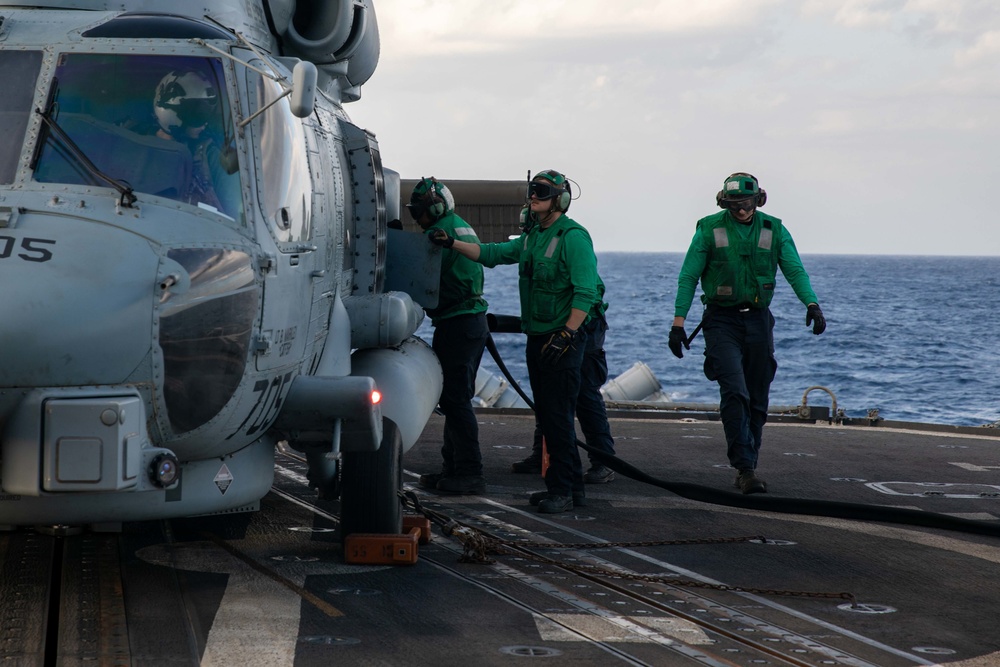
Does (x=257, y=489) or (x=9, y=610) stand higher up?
(x=257, y=489)

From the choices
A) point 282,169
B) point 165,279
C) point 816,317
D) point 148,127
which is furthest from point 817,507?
point 148,127

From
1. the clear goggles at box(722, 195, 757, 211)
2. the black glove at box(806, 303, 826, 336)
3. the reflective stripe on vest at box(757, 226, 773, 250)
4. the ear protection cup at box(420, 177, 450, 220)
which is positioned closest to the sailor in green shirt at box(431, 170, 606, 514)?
the ear protection cup at box(420, 177, 450, 220)

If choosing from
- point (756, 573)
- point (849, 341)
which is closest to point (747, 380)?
point (756, 573)

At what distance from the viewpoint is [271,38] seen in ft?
25.8

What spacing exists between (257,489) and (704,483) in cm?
430

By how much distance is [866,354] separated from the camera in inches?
2141

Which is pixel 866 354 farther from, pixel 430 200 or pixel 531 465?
pixel 430 200

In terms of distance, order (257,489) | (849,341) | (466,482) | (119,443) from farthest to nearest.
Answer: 1. (849,341)
2. (466,482)
3. (257,489)
4. (119,443)

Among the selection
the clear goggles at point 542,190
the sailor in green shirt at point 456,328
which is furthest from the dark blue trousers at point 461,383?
the clear goggles at point 542,190

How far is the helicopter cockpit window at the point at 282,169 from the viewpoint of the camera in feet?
20.8

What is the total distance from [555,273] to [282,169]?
265cm

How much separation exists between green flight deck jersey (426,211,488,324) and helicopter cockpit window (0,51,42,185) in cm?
388

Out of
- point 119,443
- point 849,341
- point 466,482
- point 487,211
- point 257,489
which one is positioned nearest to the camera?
point 119,443

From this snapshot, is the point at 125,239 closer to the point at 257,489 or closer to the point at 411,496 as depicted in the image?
the point at 257,489
